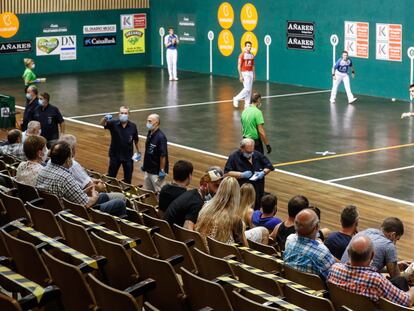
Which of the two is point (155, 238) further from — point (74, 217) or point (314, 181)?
point (314, 181)

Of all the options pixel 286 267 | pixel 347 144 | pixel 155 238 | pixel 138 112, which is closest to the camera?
pixel 286 267

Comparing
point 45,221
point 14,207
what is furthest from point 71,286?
point 14,207

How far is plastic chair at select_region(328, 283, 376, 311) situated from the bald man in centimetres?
79

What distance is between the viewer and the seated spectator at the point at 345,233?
9484 mm

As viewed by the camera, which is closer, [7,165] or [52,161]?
[52,161]

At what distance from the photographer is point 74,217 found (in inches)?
363

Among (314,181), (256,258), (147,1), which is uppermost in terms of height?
(147,1)

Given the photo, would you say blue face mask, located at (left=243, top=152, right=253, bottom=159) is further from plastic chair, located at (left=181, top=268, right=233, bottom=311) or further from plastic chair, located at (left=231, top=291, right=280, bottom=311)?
plastic chair, located at (left=231, top=291, right=280, bottom=311)

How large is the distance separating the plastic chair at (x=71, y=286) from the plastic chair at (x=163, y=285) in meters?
0.73

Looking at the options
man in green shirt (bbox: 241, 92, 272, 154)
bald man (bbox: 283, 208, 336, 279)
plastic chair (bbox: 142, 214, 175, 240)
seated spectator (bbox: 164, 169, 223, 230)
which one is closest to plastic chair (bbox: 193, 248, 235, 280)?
bald man (bbox: 283, 208, 336, 279)

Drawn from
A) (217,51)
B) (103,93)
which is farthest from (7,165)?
(217,51)

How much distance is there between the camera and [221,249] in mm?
8680

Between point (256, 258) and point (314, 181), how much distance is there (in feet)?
32.3

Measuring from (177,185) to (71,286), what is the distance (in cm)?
411
